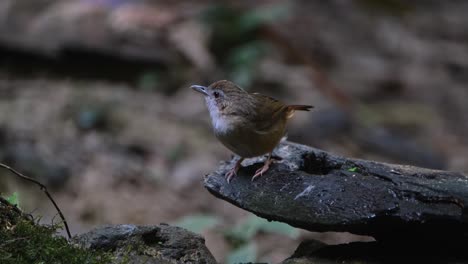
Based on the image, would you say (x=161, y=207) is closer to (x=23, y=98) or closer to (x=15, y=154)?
(x=15, y=154)

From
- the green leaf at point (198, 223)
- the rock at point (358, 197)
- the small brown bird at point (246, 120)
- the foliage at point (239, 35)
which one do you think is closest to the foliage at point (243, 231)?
the green leaf at point (198, 223)

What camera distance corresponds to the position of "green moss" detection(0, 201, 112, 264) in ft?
8.73

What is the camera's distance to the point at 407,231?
3.02m

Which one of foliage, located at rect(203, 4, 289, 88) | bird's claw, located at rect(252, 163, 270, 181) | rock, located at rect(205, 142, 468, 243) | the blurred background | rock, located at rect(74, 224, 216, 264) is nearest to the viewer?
rock, located at rect(205, 142, 468, 243)

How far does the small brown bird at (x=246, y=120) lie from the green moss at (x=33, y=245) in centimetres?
92

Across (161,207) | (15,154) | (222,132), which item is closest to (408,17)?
(161,207)

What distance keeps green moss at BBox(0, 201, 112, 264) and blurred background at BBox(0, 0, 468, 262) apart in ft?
13.7

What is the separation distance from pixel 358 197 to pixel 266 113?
0.98 meters

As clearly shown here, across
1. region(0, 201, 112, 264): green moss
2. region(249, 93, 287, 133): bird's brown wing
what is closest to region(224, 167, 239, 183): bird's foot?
region(249, 93, 287, 133): bird's brown wing

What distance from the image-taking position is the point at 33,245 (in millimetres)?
2736

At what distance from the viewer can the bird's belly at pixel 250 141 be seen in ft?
11.9

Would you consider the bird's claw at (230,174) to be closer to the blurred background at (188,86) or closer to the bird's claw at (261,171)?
the bird's claw at (261,171)

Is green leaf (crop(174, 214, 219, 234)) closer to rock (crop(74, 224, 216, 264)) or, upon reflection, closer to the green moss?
rock (crop(74, 224, 216, 264))

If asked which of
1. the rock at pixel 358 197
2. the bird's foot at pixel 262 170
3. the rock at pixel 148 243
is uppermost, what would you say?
the bird's foot at pixel 262 170
